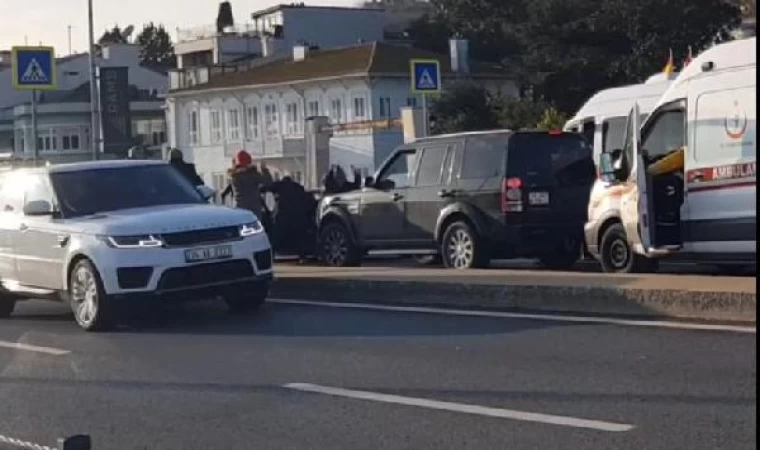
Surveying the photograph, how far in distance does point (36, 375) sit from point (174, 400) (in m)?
1.99

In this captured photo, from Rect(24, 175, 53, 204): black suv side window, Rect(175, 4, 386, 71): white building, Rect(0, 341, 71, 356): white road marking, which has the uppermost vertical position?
Rect(175, 4, 386, 71): white building

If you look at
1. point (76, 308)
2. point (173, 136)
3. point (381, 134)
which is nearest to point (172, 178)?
point (76, 308)

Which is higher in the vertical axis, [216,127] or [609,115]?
[216,127]

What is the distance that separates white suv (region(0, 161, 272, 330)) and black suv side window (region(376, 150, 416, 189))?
4.14 metres

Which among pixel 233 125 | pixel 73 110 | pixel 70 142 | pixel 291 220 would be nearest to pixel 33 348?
pixel 291 220

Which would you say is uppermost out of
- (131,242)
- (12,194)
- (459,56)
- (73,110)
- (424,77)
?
(459,56)

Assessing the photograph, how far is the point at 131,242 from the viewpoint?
14.0 metres

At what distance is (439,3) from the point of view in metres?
78.4

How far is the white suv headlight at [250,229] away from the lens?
1458 cm

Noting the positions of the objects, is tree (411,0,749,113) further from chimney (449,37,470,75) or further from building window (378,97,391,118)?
building window (378,97,391,118)

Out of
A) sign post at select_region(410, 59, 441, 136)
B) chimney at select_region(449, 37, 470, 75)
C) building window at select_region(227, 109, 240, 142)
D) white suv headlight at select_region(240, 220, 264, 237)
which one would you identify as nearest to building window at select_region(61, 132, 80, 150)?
building window at select_region(227, 109, 240, 142)

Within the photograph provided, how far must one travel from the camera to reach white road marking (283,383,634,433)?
825 centimetres

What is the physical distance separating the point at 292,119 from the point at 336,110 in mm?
4038

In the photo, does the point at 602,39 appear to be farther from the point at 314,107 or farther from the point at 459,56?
the point at 314,107
